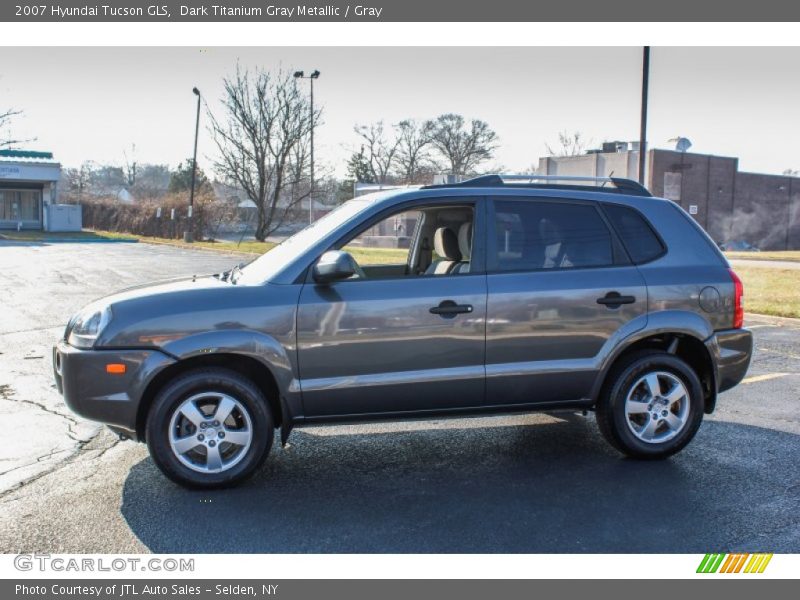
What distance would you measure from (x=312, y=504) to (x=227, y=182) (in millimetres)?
43106

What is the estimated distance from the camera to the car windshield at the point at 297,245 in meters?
5.15

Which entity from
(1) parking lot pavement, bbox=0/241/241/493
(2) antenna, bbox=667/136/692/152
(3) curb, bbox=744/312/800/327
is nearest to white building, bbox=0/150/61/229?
(1) parking lot pavement, bbox=0/241/241/493

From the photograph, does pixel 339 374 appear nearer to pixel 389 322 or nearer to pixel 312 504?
pixel 389 322

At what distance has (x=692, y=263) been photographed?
5.63 m

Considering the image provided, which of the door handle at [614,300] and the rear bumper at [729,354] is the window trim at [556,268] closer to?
the door handle at [614,300]

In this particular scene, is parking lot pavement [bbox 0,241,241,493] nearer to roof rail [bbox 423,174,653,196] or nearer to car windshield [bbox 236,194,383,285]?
car windshield [bbox 236,194,383,285]

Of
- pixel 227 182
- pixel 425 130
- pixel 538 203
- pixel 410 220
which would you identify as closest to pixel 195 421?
pixel 410 220

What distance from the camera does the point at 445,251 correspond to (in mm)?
5855

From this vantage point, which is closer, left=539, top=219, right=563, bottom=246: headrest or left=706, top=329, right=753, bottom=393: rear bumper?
left=539, top=219, right=563, bottom=246: headrest

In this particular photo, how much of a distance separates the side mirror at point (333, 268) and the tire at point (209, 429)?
31.5 inches

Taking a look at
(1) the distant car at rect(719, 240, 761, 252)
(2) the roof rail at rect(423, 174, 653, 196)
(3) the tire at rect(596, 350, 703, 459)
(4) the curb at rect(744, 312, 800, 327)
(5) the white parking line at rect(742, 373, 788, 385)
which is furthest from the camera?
(1) the distant car at rect(719, 240, 761, 252)

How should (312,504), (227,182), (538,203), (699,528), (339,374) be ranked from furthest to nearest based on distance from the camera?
(227,182) < (538,203) < (339,374) < (312,504) < (699,528)

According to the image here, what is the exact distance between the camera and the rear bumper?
220 inches

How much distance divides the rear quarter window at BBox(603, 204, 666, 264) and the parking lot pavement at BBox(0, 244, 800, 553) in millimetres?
1472
